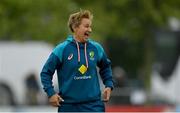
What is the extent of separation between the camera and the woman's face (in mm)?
10742

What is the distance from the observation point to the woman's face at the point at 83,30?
1074cm

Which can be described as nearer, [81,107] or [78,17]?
[78,17]

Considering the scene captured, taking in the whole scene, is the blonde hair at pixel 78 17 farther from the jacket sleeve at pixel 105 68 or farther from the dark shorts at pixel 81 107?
the dark shorts at pixel 81 107

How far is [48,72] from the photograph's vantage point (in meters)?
10.8

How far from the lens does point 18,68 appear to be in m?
28.1

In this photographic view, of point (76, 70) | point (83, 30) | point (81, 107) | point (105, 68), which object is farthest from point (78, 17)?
point (81, 107)

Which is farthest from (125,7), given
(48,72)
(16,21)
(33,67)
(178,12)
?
(48,72)

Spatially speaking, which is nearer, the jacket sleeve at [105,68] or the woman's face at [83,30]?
the woman's face at [83,30]

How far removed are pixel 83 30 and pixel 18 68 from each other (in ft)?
57.3

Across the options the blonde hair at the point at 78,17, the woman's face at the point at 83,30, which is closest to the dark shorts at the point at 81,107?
the woman's face at the point at 83,30

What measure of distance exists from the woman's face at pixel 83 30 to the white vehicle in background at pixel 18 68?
15940mm

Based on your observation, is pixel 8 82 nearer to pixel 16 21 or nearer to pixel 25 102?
pixel 25 102

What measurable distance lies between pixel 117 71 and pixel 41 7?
11.1m

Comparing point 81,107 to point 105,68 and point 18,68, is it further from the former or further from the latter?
point 18,68
